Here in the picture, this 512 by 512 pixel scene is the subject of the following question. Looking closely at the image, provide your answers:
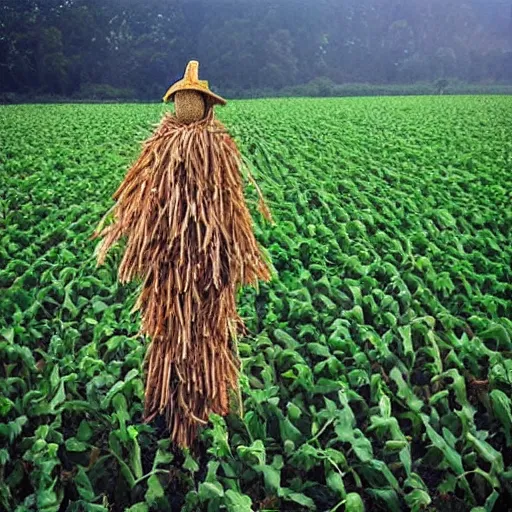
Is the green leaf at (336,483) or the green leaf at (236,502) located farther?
the green leaf at (336,483)

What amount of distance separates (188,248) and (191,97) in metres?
0.57

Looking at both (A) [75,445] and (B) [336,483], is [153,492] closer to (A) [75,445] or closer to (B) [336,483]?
(A) [75,445]

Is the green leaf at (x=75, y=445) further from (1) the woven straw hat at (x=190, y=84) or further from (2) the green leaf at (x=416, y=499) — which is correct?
(1) the woven straw hat at (x=190, y=84)

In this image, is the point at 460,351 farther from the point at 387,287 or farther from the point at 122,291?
the point at 122,291

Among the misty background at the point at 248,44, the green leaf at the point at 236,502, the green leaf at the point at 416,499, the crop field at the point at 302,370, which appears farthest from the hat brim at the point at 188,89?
the misty background at the point at 248,44

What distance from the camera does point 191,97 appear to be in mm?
2068

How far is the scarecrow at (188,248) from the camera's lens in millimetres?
2119

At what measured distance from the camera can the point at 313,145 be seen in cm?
1036

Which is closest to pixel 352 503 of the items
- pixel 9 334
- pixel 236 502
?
pixel 236 502

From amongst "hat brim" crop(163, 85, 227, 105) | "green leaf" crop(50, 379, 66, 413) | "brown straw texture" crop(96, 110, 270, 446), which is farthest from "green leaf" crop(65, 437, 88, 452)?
"hat brim" crop(163, 85, 227, 105)

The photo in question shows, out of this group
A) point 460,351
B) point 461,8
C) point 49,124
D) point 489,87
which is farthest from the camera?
point 461,8

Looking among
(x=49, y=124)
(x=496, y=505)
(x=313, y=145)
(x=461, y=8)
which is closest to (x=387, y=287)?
(x=496, y=505)

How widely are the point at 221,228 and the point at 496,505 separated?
65.9 inches

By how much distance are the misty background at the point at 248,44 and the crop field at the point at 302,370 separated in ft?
49.4
